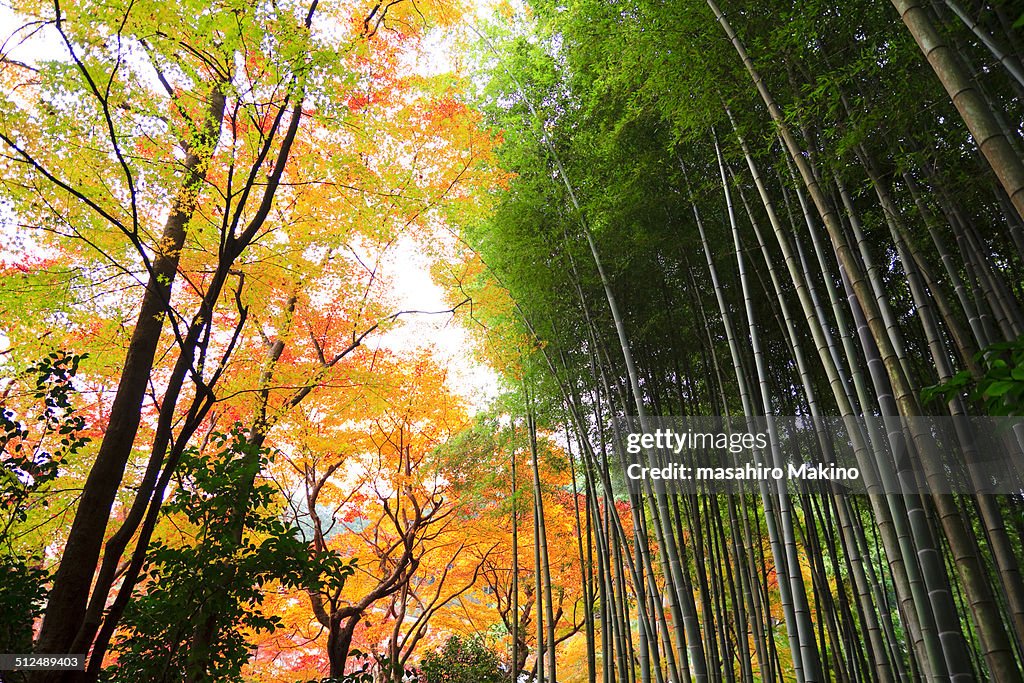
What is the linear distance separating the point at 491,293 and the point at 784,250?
366cm

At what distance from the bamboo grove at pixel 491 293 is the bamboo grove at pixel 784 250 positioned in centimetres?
3

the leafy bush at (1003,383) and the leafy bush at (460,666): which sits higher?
the leafy bush at (1003,383)

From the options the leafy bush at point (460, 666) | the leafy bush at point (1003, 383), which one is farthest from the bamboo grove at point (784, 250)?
the leafy bush at point (460, 666)

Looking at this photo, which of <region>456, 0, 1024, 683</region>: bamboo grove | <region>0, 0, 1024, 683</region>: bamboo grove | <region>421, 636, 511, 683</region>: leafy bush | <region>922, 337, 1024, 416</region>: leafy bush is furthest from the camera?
<region>421, 636, 511, 683</region>: leafy bush

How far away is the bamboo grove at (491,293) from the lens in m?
2.66

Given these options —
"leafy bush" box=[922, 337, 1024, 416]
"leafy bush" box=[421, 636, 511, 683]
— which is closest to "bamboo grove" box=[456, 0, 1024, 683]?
"leafy bush" box=[922, 337, 1024, 416]

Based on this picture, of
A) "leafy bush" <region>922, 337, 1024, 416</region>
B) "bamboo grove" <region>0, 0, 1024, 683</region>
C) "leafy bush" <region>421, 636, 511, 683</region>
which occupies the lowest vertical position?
"leafy bush" <region>421, 636, 511, 683</region>

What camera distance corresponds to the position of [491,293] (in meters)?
6.34

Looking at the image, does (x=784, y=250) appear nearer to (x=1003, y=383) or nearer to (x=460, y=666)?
(x=1003, y=383)

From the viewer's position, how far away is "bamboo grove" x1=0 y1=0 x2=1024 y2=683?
2662 mm

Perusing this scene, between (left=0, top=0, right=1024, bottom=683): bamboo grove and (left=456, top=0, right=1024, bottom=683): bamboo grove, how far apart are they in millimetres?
29

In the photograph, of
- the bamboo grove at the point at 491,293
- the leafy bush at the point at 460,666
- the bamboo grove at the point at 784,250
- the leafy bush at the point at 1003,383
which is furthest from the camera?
the leafy bush at the point at 460,666

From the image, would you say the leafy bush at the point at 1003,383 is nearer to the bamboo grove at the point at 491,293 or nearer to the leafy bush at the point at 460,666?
the bamboo grove at the point at 491,293

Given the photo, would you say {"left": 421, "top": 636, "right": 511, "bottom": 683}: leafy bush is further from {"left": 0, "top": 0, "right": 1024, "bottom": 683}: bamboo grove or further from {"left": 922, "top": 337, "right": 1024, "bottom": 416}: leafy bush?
{"left": 922, "top": 337, "right": 1024, "bottom": 416}: leafy bush
